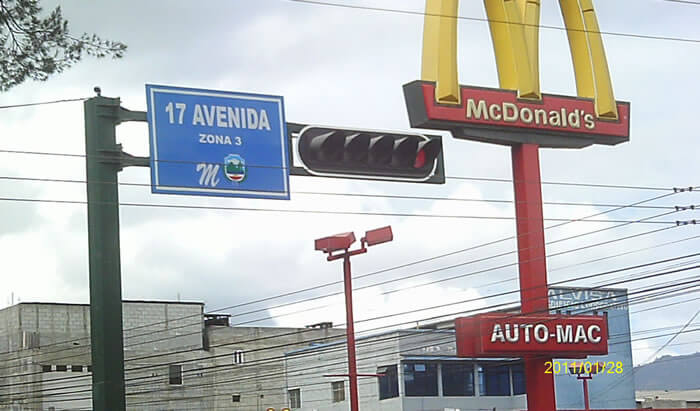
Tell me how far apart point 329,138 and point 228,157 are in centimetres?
177

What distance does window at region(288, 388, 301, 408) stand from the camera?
2697 inches

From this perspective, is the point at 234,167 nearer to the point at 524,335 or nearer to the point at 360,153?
the point at 360,153

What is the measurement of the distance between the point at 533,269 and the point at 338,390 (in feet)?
111

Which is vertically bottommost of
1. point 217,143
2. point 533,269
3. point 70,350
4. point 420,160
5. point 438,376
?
point 438,376

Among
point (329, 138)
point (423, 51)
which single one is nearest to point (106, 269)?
point (329, 138)

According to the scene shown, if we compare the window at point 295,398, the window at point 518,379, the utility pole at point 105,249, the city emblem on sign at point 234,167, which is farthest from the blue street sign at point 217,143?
the window at point 295,398

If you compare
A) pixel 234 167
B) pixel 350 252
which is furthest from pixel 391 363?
pixel 234 167

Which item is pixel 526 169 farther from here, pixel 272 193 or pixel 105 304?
pixel 105 304

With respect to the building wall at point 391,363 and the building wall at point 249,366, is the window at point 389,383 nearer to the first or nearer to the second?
the building wall at point 391,363

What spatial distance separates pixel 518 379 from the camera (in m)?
66.3

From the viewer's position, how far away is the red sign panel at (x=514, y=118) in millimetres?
31797

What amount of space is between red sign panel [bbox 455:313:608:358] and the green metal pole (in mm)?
15448

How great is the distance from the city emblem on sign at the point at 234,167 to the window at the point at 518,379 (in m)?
47.1
